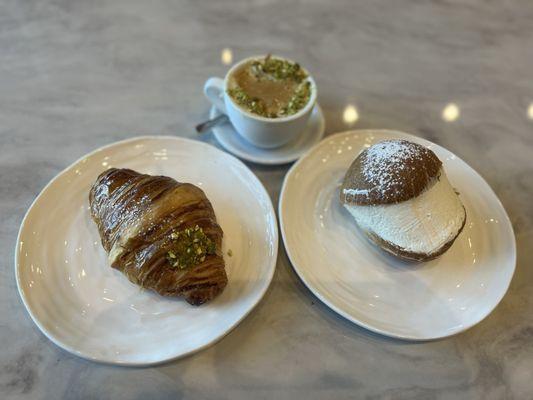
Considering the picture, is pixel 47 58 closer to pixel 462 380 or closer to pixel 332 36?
pixel 332 36

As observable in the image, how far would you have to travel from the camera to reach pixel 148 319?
3.48 feet

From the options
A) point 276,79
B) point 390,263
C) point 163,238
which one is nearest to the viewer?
point 163,238

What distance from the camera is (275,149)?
4.64 feet

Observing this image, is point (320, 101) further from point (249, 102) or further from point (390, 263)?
point (390, 263)

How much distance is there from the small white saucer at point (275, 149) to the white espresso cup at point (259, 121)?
3cm

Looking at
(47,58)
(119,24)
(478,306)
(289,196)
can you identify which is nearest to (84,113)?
(47,58)

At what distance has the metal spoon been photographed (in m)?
1.45

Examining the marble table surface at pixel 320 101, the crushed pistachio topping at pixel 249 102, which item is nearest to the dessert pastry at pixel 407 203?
the marble table surface at pixel 320 101

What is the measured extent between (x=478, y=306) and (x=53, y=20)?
1838 mm

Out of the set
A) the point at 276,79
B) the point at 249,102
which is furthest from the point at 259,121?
the point at 276,79

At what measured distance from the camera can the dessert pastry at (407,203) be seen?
1.11 m

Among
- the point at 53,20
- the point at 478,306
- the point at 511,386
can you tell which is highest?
the point at 53,20

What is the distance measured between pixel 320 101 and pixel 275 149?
0.34 meters

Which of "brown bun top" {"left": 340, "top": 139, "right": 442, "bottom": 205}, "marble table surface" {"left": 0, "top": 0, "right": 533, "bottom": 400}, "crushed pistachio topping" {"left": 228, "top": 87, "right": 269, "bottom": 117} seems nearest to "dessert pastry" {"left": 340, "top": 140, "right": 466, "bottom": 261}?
"brown bun top" {"left": 340, "top": 139, "right": 442, "bottom": 205}
